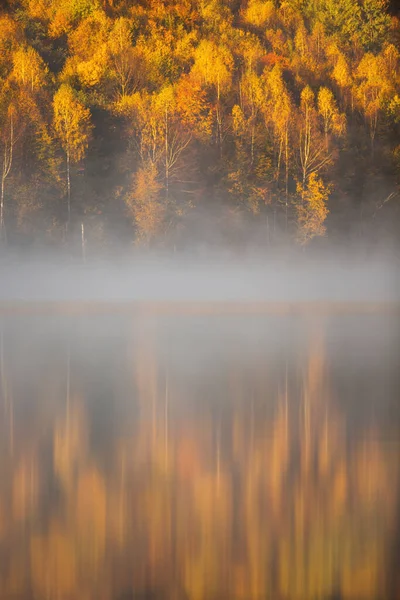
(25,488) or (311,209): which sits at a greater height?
(311,209)

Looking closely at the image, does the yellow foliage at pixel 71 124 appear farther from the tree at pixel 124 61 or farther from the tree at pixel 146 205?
the tree at pixel 124 61

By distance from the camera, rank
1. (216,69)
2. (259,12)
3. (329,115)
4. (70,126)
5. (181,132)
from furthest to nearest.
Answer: (259,12), (216,69), (329,115), (181,132), (70,126)

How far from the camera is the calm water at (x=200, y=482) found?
3424 millimetres

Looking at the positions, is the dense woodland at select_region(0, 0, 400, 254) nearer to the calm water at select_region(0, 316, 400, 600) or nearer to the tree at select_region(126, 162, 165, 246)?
the tree at select_region(126, 162, 165, 246)

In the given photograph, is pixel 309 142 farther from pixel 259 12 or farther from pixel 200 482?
pixel 200 482

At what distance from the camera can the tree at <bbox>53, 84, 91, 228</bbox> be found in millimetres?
41781

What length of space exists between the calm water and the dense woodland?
31.1 meters

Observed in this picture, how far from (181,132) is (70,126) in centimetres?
571

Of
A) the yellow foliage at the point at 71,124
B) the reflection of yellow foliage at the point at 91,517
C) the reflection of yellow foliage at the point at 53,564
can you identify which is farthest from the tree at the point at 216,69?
the reflection of yellow foliage at the point at 53,564

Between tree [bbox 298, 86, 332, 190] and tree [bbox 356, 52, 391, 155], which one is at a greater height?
tree [bbox 356, 52, 391, 155]

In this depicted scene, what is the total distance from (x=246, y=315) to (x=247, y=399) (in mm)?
16805

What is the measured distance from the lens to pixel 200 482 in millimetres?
4973

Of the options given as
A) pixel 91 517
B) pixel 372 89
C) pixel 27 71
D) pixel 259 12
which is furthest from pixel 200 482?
pixel 259 12

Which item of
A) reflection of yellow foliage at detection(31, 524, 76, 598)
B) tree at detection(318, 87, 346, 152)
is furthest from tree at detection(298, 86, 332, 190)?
reflection of yellow foliage at detection(31, 524, 76, 598)
